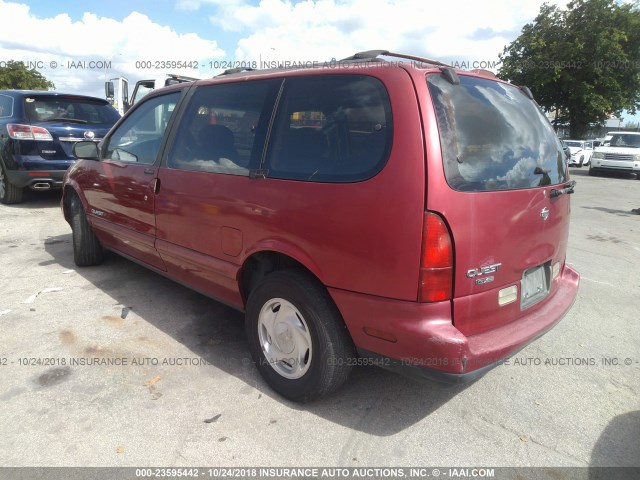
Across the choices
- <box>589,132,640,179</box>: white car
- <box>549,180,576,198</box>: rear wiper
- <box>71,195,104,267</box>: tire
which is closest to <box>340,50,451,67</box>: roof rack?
<box>549,180,576,198</box>: rear wiper

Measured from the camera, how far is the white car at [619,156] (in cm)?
1816

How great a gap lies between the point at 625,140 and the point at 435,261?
2159 cm

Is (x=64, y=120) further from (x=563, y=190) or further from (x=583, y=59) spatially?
(x=583, y=59)

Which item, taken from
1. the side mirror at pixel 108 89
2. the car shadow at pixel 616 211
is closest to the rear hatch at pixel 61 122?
the side mirror at pixel 108 89

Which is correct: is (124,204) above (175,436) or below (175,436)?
above

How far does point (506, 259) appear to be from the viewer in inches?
92.2

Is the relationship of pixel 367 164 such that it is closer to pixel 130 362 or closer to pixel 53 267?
pixel 130 362

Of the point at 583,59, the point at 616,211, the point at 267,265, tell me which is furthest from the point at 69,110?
the point at 583,59

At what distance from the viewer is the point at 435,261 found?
6.84 feet

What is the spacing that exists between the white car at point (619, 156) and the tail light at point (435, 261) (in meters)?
20.0

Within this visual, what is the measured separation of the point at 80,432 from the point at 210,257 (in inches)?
48.6

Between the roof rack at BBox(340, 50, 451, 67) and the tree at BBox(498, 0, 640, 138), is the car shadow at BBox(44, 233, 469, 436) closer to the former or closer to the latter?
the roof rack at BBox(340, 50, 451, 67)

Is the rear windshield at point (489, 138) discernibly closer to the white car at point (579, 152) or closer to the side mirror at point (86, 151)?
the side mirror at point (86, 151)

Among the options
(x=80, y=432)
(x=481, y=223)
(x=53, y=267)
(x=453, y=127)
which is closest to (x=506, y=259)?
(x=481, y=223)
